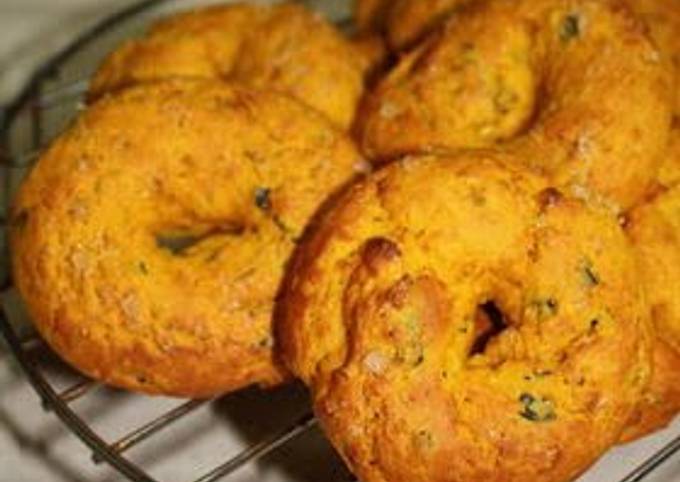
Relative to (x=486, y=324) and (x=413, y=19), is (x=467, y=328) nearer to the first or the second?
(x=486, y=324)

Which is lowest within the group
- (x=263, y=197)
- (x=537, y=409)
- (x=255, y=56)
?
(x=537, y=409)

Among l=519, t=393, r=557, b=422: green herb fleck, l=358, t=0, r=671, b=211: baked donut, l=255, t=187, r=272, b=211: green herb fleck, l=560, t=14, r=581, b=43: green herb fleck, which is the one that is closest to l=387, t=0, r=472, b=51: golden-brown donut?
l=358, t=0, r=671, b=211: baked donut

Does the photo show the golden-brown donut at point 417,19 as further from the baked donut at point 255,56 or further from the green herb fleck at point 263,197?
the green herb fleck at point 263,197

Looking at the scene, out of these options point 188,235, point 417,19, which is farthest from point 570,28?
point 188,235

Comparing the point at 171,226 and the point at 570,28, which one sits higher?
the point at 570,28

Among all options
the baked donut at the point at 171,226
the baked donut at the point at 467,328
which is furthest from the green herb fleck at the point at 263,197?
the baked donut at the point at 467,328

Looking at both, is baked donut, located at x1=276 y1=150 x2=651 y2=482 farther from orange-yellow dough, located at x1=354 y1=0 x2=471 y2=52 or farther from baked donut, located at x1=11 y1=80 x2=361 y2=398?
orange-yellow dough, located at x1=354 y1=0 x2=471 y2=52
